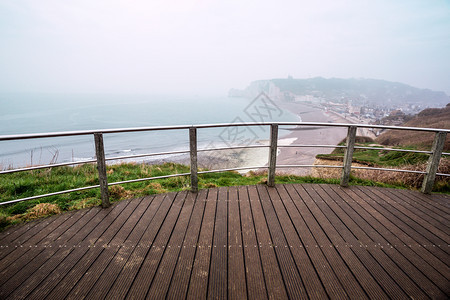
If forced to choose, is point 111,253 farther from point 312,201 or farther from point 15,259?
point 312,201

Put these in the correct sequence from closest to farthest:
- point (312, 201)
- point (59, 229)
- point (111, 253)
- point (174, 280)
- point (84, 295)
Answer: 1. point (84, 295)
2. point (174, 280)
3. point (111, 253)
4. point (59, 229)
5. point (312, 201)

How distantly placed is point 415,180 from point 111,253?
6787 mm

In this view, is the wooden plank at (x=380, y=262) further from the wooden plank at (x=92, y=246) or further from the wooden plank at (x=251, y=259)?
the wooden plank at (x=92, y=246)

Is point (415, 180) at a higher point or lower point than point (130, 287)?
lower

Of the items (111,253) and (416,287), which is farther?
(111,253)

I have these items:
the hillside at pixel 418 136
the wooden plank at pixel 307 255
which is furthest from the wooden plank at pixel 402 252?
the hillside at pixel 418 136

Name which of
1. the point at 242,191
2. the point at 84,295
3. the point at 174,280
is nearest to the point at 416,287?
the point at 174,280

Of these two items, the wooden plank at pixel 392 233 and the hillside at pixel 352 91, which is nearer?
the wooden plank at pixel 392 233

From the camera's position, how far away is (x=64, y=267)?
174 centimetres

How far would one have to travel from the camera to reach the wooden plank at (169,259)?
1.51m

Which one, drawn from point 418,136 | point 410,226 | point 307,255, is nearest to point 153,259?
point 307,255

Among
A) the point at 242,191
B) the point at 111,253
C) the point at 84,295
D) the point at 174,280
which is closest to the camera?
the point at 84,295

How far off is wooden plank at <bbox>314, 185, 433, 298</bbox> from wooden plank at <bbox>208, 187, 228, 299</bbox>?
1.19 meters

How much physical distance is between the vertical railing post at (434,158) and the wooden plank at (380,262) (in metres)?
1.73
